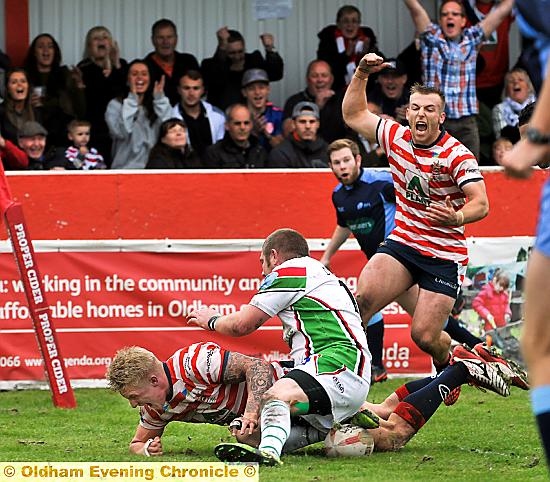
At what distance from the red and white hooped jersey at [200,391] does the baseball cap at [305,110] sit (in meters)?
6.11

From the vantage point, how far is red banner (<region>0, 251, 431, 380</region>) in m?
11.5

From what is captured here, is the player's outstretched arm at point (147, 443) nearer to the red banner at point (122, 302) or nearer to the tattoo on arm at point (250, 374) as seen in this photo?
the tattoo on arm at point (250, 374)

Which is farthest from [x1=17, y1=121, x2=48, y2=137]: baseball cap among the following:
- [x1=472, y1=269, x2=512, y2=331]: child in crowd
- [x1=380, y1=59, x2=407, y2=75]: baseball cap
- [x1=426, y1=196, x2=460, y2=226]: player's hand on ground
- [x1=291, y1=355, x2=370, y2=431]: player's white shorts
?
[x1=291, y1=355, x2=370, y2=431]: player's white shorts

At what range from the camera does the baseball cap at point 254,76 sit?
14.0 metres

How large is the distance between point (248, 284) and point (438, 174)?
11.3ft

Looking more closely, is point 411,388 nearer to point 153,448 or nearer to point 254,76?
point 153,448

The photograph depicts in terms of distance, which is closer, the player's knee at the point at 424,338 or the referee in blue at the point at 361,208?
the player's knee at the point at 424,338

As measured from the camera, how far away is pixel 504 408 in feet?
32.8

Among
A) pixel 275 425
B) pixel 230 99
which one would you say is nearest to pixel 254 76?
pixel 230 99

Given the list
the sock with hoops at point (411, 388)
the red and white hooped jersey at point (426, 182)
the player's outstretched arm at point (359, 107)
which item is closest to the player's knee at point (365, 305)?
the red and white hooped jersey at point (426, 182)

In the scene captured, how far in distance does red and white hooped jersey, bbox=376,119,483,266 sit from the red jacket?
9.79 feet

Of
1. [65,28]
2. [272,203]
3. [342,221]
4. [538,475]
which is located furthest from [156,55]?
A: [538,475]

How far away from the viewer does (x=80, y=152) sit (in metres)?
13.0

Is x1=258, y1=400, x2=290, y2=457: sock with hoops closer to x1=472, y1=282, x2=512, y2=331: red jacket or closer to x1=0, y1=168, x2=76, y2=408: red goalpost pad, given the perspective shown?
x1=0, y1=168, x2=76, y2=408: red goalpost pad
